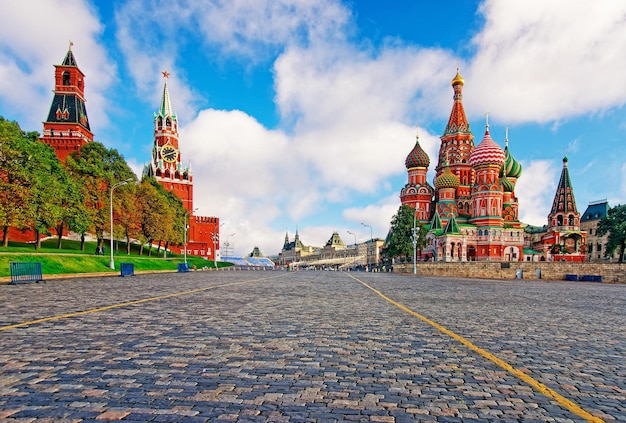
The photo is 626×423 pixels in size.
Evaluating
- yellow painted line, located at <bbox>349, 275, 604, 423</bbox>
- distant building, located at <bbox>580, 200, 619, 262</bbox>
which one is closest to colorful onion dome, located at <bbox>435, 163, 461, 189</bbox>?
distant building, located at <bbox>580, 200, 619, 262</bbox>

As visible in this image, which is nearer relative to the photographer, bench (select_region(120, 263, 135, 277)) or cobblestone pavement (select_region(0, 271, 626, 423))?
cobblestone pavement (select_region(0, 271, 626, 423))

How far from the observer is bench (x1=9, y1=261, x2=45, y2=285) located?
758 inches

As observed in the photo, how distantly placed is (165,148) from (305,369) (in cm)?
10293

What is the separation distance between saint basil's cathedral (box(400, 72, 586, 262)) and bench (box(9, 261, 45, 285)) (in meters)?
57.2

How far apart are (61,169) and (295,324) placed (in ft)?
125

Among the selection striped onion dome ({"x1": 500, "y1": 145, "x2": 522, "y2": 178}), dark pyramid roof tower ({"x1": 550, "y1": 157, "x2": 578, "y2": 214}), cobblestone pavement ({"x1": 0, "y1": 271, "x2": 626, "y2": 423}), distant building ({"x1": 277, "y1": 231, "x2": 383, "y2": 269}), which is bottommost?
distant building ({"x1": 277, "y1": 231, "x2": 383, "y2": 269})

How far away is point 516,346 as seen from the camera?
19.3ft

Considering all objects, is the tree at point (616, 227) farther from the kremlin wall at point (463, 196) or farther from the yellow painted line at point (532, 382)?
the yellow painted line at point (532, 382)

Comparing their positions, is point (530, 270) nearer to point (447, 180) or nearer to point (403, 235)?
point (403, 235)

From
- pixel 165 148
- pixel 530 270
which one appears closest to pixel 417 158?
pixel 530 270

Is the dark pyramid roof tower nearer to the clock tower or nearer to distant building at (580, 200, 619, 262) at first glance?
distant building at (580, 200, 619, 262)

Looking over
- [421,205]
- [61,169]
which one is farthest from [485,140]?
[61,169]

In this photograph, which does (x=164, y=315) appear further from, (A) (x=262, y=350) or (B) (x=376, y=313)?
(B) (x=376, y=313)

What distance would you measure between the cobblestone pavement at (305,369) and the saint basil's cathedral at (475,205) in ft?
201
